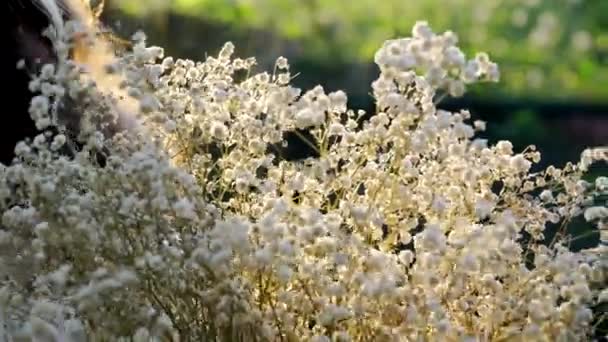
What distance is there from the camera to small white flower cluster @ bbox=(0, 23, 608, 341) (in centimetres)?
56

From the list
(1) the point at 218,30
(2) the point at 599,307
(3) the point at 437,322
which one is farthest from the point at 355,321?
(1) the point at 218,30

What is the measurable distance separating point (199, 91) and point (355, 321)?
21 cm

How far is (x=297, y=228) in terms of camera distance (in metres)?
0.57

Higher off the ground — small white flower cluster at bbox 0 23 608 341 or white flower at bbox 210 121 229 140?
white flower at bbox 210 121 229 140

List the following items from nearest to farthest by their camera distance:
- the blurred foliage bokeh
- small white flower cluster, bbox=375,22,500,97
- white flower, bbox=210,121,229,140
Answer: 1. the blurred foliage bokeh
2. small white flower cluster, bbox=375,22,500,97
3. white flower, bbox=210,121,229,140

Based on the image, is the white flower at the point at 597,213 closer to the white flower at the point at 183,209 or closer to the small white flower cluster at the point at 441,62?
the small white flower cluster at the point at 441,62

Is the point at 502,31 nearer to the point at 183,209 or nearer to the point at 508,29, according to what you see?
the point at 508,29

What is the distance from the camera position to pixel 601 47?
0.42 m

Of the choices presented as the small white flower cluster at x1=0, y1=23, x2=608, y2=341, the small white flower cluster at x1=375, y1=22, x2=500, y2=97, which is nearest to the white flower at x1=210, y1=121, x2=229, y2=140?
the small white flower cluster at x1=0, y1=23, x2=608, y2=341

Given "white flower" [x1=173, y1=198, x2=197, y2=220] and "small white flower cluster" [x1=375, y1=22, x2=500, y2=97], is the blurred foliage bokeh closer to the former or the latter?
"small white flower cluster" [x1=375, y1=22, x2=500, y2=97]

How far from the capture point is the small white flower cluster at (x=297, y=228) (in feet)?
1.84

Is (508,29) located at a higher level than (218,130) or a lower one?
lower

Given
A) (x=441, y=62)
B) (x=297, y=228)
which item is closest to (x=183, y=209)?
(x=297, y=228)

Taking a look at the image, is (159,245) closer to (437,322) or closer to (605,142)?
(437,322)
